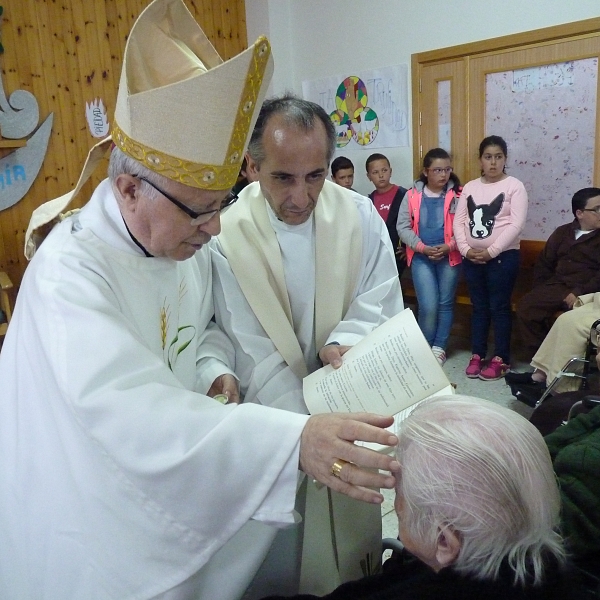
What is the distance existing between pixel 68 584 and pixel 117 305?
0.52 meters

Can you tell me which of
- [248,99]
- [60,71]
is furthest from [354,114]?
[248,99]

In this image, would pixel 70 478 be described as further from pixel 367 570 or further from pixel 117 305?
pixel 367 570

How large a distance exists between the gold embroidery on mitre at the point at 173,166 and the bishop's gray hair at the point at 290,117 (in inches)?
20.4

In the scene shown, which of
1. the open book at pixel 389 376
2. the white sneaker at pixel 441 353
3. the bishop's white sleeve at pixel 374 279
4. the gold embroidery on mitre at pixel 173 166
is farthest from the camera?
the white sneaker at pixel 441 353

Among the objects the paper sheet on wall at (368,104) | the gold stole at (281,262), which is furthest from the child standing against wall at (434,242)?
the gold stole at (281,262)

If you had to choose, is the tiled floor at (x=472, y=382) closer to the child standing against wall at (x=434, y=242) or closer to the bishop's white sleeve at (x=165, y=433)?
the child standing against wall at (x=434, y=242)

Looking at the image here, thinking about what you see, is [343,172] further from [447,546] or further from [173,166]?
[447,546]

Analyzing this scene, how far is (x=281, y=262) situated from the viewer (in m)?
1.83

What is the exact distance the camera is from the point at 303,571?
1.54 meters

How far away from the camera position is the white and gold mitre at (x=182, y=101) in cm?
112

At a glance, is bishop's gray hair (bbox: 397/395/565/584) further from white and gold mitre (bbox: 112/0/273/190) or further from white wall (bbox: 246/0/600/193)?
white wall (bbox: 246/0/600/193)

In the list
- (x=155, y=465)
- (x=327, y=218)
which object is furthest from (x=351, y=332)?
(x=155, y=465)

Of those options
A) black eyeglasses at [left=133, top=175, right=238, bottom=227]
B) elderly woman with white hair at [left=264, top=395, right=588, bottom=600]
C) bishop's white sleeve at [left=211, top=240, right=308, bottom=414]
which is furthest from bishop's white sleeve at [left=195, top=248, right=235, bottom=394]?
elderly woman with white hair at [left=264, top=395, right=588, bottom=600]

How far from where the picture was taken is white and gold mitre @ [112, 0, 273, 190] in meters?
1.12
